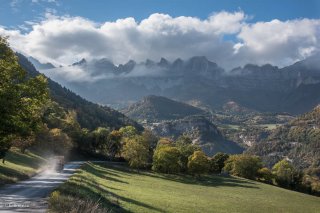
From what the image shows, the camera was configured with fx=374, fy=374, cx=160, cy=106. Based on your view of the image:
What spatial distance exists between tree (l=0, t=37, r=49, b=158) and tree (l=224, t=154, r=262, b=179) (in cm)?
13747

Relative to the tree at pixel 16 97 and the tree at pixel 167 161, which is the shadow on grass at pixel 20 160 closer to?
the tree at pixel 16 97

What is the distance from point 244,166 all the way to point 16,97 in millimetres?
146136

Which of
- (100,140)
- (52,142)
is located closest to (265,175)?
(100,140)

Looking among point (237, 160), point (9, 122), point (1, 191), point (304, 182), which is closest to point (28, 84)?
point (9, 122)

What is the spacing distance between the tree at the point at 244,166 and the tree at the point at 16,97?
137473mm

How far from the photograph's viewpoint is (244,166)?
17150cm

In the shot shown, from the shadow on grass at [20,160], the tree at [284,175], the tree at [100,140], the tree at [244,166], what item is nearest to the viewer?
the shadow on grass at [20,160]

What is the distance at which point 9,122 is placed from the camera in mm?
38938

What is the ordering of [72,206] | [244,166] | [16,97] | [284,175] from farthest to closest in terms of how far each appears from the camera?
1. [284,175]
2. [244,166]
3. [16,97]
4. [72,206]

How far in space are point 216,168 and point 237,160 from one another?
1931 centimetres

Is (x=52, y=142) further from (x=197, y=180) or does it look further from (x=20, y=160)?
(x=197, y=180)

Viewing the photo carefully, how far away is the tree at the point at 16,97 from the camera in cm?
3800

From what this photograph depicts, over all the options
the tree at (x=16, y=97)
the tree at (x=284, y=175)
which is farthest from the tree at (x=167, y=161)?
the tree at (x=16, y=97)

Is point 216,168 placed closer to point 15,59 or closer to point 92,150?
point 92,150
